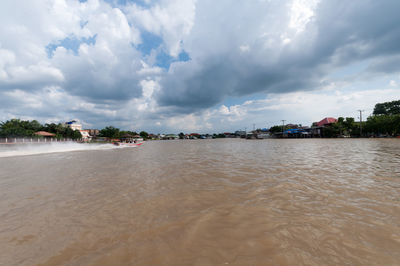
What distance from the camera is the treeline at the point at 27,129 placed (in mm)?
36531

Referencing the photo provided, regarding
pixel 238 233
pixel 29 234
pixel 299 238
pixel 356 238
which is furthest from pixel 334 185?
pixel 29 234

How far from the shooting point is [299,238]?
99.5 inches

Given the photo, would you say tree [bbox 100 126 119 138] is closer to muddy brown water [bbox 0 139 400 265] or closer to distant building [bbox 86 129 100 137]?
distant building [bbox 86 129 100 137]

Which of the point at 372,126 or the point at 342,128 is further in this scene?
the point at 342,128

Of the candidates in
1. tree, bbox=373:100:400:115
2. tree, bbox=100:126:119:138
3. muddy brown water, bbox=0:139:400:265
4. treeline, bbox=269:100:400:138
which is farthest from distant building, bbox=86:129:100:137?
tree, bbox=373:100:400:115

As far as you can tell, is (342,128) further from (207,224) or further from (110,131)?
(110,131)

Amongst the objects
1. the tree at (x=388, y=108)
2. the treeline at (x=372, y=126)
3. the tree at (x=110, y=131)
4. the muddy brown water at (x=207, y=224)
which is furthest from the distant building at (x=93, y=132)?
the tree at (x=388, y=108)

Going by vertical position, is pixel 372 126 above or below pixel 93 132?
below

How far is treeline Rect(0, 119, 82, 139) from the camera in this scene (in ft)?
120

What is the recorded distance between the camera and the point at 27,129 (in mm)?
46188

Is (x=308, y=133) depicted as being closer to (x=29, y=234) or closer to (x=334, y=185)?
(x=334, y=185)

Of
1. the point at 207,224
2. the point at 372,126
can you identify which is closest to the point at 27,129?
the point at 207,224

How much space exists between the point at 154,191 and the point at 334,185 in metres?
5.72

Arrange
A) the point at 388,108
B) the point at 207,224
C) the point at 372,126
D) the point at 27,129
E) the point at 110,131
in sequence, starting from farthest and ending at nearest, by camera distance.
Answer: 1. the point at 110,131
2. the point at 388,108
3. the point at 372,126
4. the point at 27,129
5. the point at 207,224
